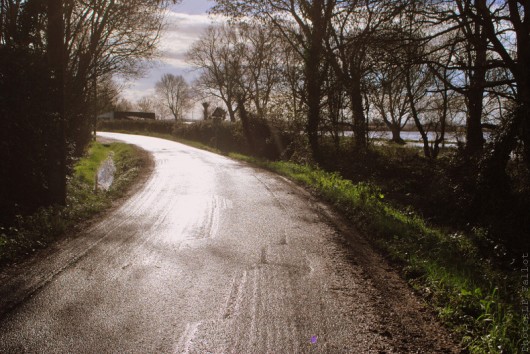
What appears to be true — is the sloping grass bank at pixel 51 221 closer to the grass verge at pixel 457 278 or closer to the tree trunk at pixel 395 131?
the grass verge at pixel 457 278

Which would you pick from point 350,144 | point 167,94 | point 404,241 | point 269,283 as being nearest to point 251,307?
point 269,283

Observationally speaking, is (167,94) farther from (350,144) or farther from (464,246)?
(464,246)

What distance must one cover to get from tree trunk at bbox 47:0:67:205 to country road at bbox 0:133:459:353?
1999 millimetres

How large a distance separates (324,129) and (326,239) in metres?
14.6

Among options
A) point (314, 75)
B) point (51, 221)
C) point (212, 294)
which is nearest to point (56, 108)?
point (51, 221)

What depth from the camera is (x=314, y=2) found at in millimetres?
19766

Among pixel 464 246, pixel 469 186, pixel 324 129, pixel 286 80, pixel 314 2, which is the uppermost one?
pixel 314 2

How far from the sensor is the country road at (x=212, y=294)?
12.7ft

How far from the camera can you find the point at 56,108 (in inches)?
390

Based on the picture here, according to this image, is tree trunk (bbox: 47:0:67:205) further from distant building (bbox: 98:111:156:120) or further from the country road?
distant building (bbox: 98:111:156:120)

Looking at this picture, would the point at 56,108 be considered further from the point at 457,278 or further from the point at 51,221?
the point at 457,278

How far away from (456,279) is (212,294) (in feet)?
9.97

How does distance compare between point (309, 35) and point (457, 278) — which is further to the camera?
point (309, 35)

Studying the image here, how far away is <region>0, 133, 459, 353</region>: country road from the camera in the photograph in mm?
3865
